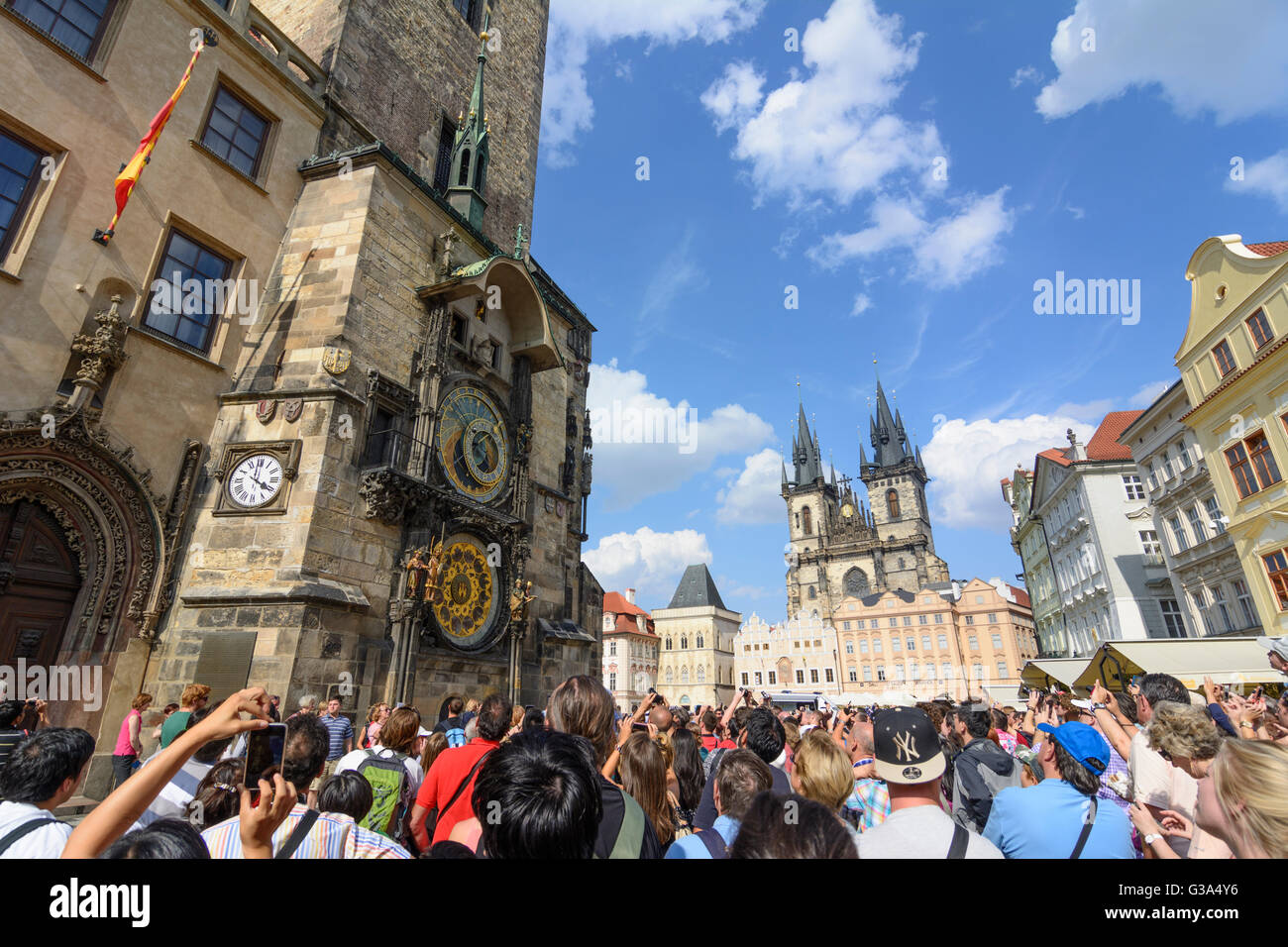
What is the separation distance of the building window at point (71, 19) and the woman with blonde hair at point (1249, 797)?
1465 centimetres

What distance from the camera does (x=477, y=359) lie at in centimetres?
1381

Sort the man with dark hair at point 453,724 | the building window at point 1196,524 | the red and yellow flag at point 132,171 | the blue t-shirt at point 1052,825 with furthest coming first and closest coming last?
the building window at point 1196,524
the red and yellow flag at point 132,171
the man with dark hair at point 453,724
the blue t-shirt at point 1052,825

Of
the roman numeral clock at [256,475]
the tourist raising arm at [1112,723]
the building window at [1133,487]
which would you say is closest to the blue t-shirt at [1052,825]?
the tourist raising arm at [1112,723]

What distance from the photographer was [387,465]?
10.7 m

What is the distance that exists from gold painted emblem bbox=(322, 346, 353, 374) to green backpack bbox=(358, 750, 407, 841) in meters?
7.91

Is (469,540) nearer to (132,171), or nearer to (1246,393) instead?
(132,171)

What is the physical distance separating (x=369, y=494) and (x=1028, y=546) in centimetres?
4664

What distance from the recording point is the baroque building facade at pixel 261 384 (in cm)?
841

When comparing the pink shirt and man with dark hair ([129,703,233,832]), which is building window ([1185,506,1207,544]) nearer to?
man with dark hair ([129,703,233,832])

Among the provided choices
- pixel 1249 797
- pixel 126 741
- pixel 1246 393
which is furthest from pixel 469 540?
pixel 1246 393

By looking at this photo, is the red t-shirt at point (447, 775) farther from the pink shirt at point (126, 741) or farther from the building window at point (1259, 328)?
the building window at point (1259, 328)

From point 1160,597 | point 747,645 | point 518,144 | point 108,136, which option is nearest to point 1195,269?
point 1160,597

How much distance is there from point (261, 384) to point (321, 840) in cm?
1034
